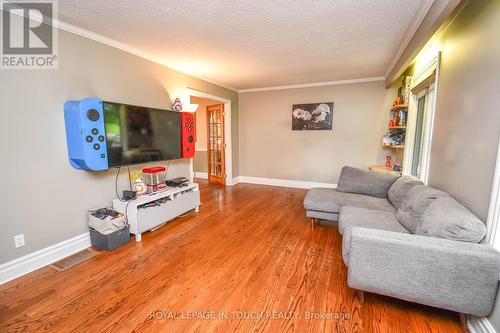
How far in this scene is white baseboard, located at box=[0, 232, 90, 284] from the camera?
6.46 feet

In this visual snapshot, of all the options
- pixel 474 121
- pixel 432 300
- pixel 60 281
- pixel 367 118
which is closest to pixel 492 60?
pixel 474 121

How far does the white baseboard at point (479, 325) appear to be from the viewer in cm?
133

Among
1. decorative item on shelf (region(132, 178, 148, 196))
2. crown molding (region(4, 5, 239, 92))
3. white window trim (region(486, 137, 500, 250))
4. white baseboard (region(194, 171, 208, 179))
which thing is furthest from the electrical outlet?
white baseboard (region(194, 171, 208, 179))

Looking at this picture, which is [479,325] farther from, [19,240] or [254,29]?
[19,240]

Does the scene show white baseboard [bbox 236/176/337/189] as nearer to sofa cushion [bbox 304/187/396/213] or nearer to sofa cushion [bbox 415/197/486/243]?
sofa cushion [bbox 304/187/396/213]

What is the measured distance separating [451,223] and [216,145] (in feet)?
16.1

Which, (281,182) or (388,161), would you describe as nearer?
(388,161)

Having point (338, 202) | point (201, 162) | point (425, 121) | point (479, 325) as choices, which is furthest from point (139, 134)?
point (425, 121)

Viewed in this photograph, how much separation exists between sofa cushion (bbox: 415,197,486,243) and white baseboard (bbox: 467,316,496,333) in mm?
Result: 478

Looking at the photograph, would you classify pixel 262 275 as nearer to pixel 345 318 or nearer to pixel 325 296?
pixel 325 296

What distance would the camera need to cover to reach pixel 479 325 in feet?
4.58

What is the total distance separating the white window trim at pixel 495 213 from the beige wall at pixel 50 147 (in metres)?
3.57

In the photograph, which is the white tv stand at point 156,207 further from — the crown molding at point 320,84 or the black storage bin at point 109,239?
the crown molding at point 320,84

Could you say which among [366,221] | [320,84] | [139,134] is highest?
[320,84]
